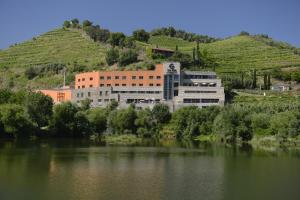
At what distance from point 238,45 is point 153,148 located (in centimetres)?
9919

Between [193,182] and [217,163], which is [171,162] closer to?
[217,163]

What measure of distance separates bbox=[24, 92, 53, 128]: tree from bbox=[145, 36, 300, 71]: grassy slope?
54386 millimetres

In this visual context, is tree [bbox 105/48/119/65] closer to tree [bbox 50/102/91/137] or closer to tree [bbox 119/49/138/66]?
tree [bbox 119/49/138/66]

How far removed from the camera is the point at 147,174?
4666cm

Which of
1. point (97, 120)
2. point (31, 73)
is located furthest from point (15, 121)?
point (31, 73)

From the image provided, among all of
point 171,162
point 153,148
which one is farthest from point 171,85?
point 171,162

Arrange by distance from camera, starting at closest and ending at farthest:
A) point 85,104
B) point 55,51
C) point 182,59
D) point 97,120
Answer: point 97,120 → point 85,104 → point 182,59 → point 55,51

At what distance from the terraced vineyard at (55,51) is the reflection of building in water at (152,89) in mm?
27222

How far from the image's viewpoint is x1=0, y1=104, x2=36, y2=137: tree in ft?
264

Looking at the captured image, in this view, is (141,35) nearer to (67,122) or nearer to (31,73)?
(31,73)

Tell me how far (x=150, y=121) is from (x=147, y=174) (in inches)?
1975

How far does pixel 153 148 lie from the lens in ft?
237

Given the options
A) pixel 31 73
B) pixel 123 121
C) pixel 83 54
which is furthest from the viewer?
pixel 83 54

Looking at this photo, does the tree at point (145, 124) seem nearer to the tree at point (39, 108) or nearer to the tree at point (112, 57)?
the tree at point (39, 108)
